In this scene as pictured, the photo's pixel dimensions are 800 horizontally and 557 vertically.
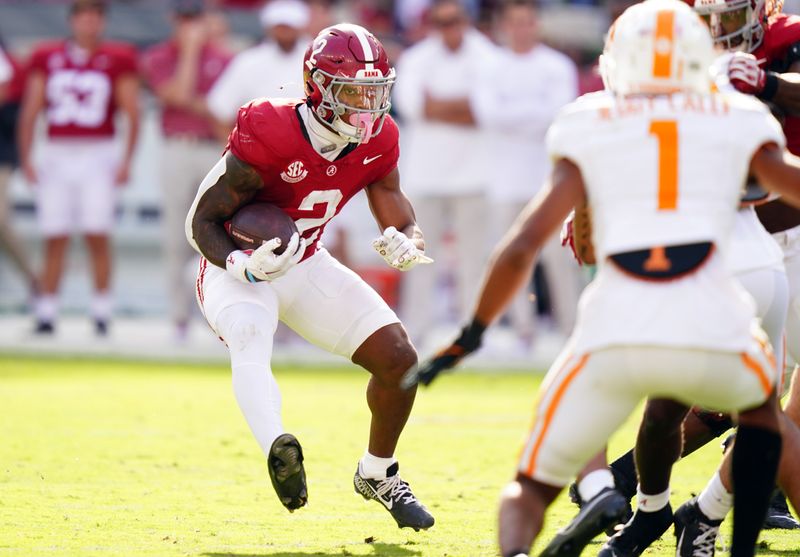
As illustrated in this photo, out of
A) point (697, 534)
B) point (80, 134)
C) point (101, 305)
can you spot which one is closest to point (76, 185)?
point (80, 134)

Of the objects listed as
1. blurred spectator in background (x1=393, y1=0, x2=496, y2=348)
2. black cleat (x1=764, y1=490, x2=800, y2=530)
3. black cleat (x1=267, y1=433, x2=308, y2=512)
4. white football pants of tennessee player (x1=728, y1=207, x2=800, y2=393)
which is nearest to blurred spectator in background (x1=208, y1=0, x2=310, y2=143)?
blurred spectator in background (x1=393, y1=0, x2=496, y2=348)

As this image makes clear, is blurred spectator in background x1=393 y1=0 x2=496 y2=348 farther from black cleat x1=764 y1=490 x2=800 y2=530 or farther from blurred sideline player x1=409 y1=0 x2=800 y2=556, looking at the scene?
blurred sideline player x1=409 y1=0 x2=800 y2=556

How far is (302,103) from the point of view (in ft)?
17.0

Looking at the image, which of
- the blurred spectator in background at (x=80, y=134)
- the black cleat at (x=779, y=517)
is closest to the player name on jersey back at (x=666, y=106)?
the black cleat at (x=779, y=517)

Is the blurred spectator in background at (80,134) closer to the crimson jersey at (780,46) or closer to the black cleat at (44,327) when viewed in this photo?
the black cleat at (44,327)

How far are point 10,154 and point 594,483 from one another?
8483mm

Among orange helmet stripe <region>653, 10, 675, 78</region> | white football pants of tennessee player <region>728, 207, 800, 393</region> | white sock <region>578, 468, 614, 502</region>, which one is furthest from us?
white football pants of tennessee player <region>728, 207, 800, 393</region>

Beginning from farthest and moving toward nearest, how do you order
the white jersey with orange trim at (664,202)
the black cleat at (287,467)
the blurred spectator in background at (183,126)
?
the blurred spectator in background at (183,126) < the black cleat at (287,467) < the white jersey with orange trim at (664,202)

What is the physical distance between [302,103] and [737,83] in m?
1.58

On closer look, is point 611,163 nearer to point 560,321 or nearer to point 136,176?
point 560,321

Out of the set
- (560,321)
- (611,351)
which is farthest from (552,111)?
(611,351)

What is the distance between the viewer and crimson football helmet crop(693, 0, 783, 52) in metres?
4.68

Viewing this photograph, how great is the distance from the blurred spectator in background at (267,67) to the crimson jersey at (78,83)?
90 centimetres

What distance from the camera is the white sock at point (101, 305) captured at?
11.0 m
